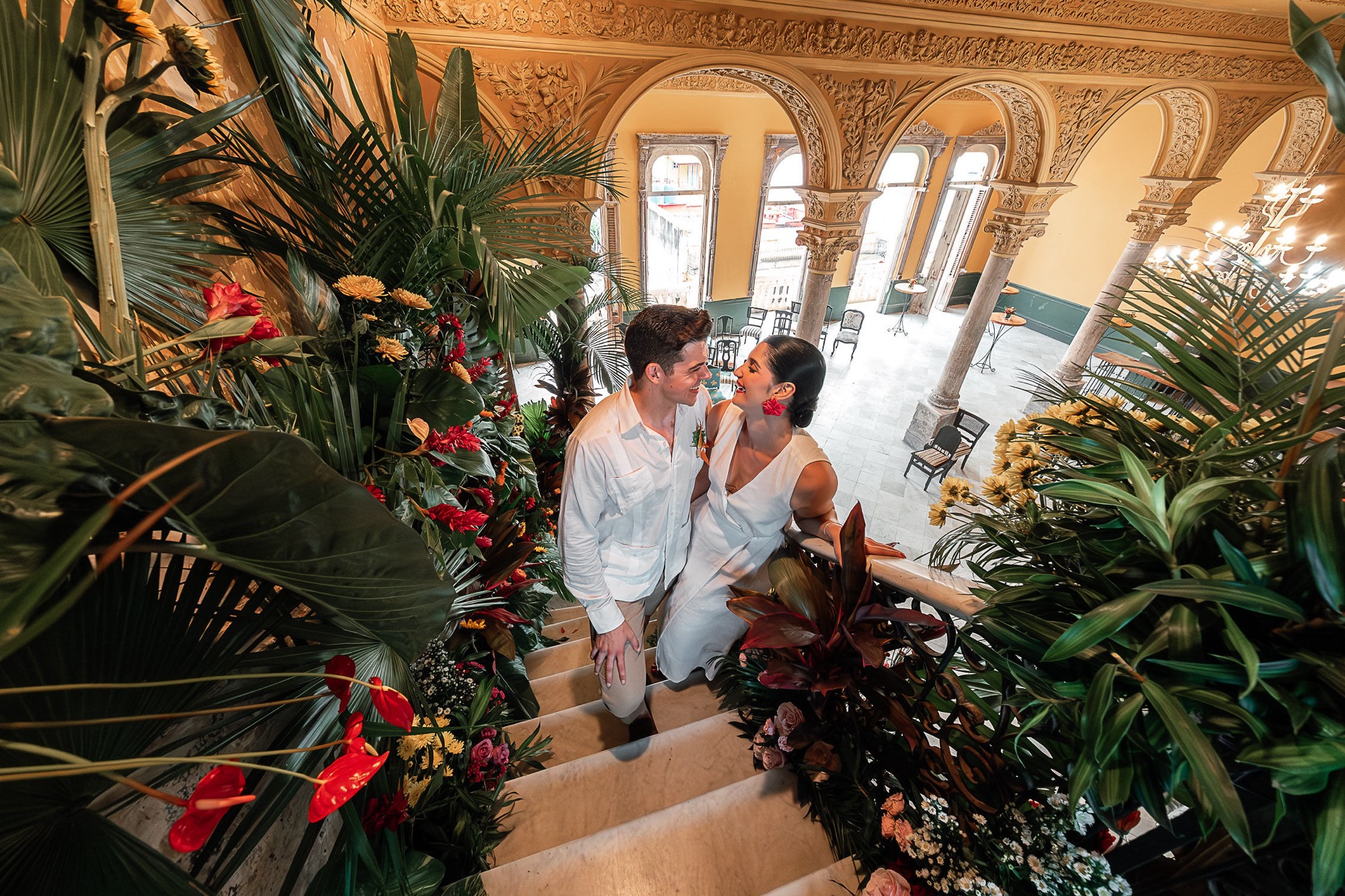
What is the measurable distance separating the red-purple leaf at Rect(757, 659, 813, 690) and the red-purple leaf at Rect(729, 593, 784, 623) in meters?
0.16

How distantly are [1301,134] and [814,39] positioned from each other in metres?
7.76

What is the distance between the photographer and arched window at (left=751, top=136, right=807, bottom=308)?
9.18 m

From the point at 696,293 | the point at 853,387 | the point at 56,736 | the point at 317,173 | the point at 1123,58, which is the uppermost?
the point at 1123,58

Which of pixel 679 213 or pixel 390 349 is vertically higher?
pixel 390 349

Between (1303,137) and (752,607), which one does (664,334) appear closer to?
(752,607)

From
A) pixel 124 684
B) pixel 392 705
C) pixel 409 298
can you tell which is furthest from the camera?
pixel 409 298

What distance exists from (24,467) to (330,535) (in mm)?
228

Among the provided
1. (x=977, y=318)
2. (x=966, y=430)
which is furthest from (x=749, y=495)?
(x=977, y=318)

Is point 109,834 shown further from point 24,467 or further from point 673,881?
point 673,881

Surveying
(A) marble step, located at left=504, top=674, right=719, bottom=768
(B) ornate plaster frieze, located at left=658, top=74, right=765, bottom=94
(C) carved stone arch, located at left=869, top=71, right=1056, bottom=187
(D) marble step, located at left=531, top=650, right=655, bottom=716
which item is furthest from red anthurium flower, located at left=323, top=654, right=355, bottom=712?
(B) ornate plaster frieze, located at left=658, top=74, right=765, bottom=94

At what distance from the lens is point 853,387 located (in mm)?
8414

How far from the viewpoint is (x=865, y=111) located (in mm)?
4516

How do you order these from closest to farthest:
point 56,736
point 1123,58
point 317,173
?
point 56,736 < point 317,173 < point 1123,58

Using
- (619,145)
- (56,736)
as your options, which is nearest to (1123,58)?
(619,145)
